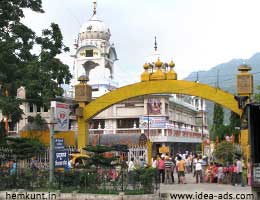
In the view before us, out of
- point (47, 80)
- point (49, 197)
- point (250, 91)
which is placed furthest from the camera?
point (47, 80)

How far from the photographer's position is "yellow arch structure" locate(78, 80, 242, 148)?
25.5 meters

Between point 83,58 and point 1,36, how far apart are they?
130ft

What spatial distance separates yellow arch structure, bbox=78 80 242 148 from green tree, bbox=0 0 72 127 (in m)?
2.27

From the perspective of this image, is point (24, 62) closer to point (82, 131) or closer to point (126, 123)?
point (82, 131)

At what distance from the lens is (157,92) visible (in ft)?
87.8

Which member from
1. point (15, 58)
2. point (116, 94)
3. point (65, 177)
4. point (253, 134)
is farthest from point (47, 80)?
point (253, 134)

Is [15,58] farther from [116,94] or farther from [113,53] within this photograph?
[113,53]

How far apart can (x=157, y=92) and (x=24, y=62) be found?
7271mm

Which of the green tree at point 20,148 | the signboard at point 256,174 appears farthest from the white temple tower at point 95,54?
the signboard at point 256,174

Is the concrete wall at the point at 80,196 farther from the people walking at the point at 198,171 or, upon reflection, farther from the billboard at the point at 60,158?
the people walking at the point at 198,171

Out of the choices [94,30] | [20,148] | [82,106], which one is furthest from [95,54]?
[20,148]

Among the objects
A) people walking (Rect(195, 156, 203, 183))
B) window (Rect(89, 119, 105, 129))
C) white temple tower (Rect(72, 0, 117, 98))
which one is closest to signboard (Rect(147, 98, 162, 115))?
window (Rect(89, 119, 105, 129))

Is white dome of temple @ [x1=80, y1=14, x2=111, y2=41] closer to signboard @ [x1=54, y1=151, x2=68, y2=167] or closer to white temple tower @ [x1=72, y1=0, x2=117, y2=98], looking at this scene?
white temple tower @ [x1=72, y1=0, x2=117, y2=98]

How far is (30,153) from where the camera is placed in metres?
22.2
